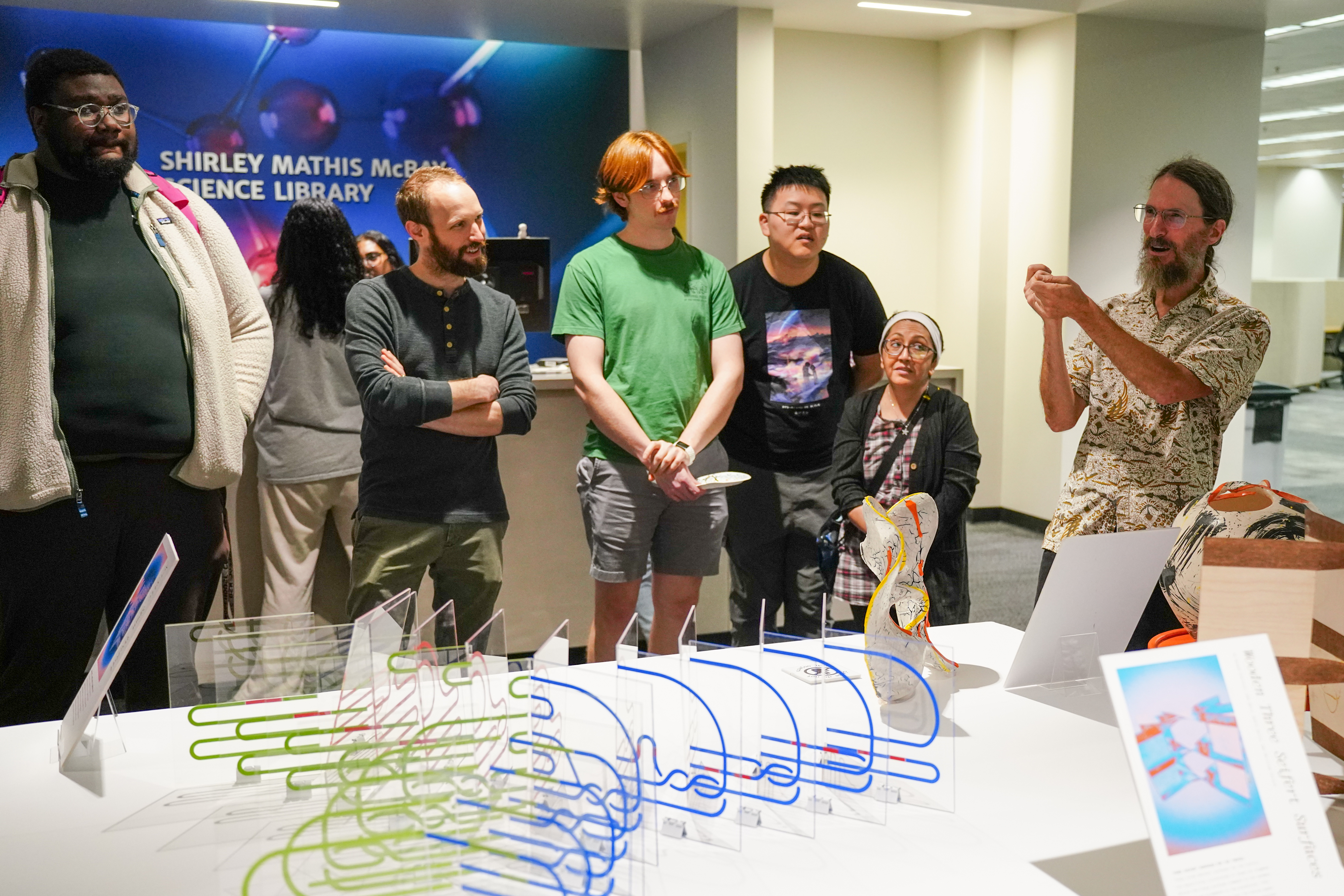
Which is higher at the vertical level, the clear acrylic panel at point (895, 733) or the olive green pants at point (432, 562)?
the clear acrylic panel at point (895, 733)

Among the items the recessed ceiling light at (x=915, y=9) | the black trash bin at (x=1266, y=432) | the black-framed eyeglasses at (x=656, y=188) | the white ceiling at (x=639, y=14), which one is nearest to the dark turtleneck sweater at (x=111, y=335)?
the black-framed eyeglasses at (x=656, y=188)

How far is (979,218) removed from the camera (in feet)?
19.9

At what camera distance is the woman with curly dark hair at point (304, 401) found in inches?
124

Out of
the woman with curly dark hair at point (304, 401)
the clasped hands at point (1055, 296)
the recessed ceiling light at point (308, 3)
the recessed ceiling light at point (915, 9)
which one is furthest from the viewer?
the recessed ceiling light at point (915, 9)

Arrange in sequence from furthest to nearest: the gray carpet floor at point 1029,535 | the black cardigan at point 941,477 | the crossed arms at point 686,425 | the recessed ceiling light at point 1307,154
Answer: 1. the recessed ceiling light at point 1307,154
2. the gray carpet floor at point 1029,535
3. the crossed arms at point 686,425
4. the black cardigan at point 941,477

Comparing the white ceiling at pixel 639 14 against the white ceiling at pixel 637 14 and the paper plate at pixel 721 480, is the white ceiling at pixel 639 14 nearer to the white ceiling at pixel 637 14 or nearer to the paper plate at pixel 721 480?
the white ceiling at pixel 637 14

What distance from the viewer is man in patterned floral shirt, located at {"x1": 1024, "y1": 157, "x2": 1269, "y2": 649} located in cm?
208

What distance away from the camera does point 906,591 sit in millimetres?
1416

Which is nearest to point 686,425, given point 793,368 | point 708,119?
point 793,368

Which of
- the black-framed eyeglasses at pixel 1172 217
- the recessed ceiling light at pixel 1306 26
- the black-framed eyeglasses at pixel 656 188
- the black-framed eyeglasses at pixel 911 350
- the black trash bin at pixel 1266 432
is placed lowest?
the black trash bin at pixel 1266 432

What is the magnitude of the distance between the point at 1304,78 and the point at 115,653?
10.1 metres

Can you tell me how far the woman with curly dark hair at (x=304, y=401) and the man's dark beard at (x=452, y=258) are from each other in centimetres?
78

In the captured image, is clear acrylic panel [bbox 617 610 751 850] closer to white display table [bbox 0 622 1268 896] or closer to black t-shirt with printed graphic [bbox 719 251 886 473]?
white display table [bbox 0 622 1268 896]

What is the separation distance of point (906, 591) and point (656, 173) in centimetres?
151
